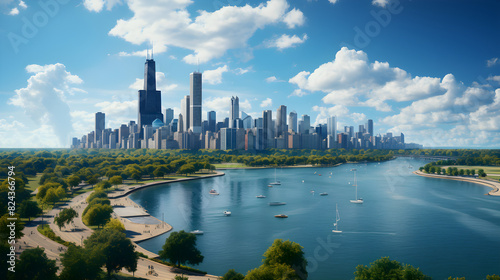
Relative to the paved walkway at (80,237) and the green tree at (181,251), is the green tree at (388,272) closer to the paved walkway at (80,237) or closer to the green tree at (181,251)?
the paved walkway at (80,237)

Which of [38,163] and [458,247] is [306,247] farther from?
[38,163]

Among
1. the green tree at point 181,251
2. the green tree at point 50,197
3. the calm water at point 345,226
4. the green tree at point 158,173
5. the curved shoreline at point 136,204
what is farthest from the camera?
the green tree at point 158,173


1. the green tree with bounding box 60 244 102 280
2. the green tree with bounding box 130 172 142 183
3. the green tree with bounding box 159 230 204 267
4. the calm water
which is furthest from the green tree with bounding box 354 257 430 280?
the green tree with bounding box 130 172 142 183

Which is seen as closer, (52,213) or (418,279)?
(418,279)

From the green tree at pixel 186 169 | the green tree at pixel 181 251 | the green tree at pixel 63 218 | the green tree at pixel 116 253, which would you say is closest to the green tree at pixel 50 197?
the green tree at pixel 63 218

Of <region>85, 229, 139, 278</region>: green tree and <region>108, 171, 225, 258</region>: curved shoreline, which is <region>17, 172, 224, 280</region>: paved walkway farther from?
<region>85, 229, 139, 278</region>: green tree

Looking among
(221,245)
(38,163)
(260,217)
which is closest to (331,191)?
(260,217)
